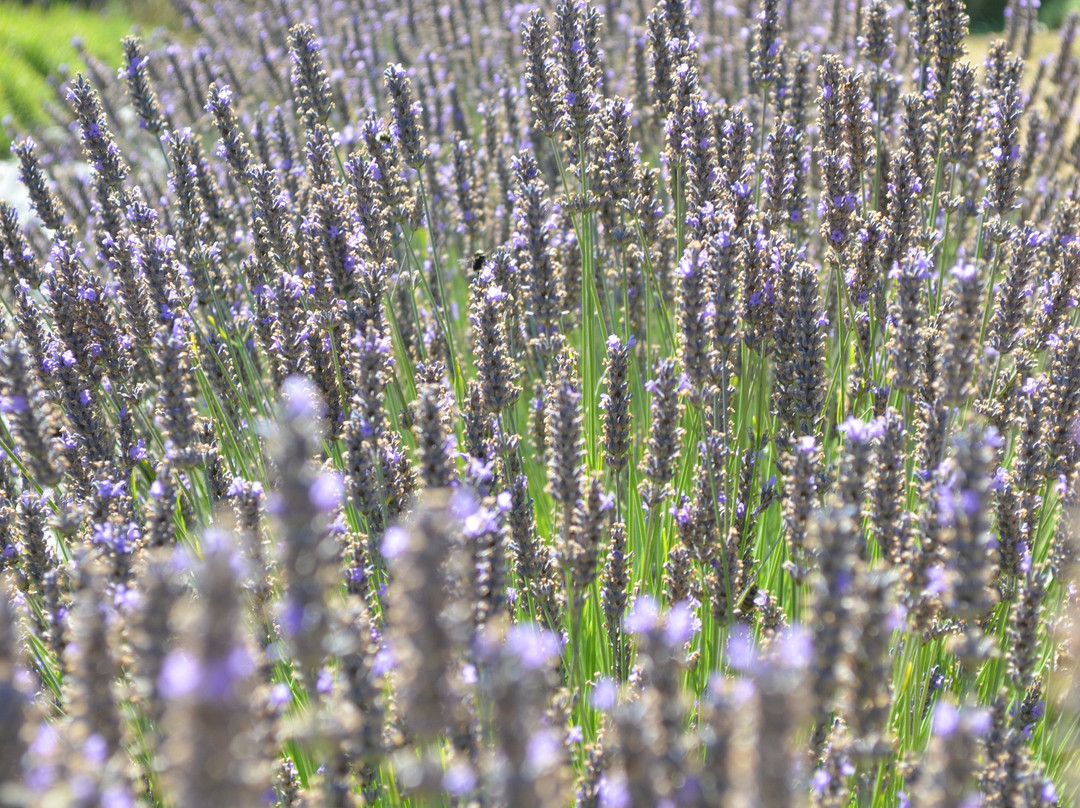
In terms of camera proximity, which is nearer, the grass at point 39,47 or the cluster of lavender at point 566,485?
the cluster of lavender at point 566,485

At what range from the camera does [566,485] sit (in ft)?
7.64

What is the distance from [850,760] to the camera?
192cm

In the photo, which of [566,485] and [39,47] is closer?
[566,485]

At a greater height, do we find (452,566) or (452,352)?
(452,566)

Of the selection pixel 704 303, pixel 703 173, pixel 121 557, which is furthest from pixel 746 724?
pixel 703 173

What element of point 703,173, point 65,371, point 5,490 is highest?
point 703,173

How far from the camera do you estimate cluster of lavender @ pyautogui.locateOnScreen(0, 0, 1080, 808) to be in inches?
54.1

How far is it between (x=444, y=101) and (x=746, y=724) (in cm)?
549

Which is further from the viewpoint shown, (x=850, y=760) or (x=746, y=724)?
(x=850, y=760)

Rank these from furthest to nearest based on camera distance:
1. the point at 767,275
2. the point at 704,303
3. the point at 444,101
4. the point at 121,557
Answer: the point at 444,101 < the point at 767,275 < the point at 704,303 < the point at 121,557

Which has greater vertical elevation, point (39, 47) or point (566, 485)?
point (566, 485)

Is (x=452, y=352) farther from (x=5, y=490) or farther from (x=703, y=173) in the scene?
(x=5, y=490)

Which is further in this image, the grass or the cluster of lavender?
the grass

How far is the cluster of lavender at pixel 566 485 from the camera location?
1375mm
